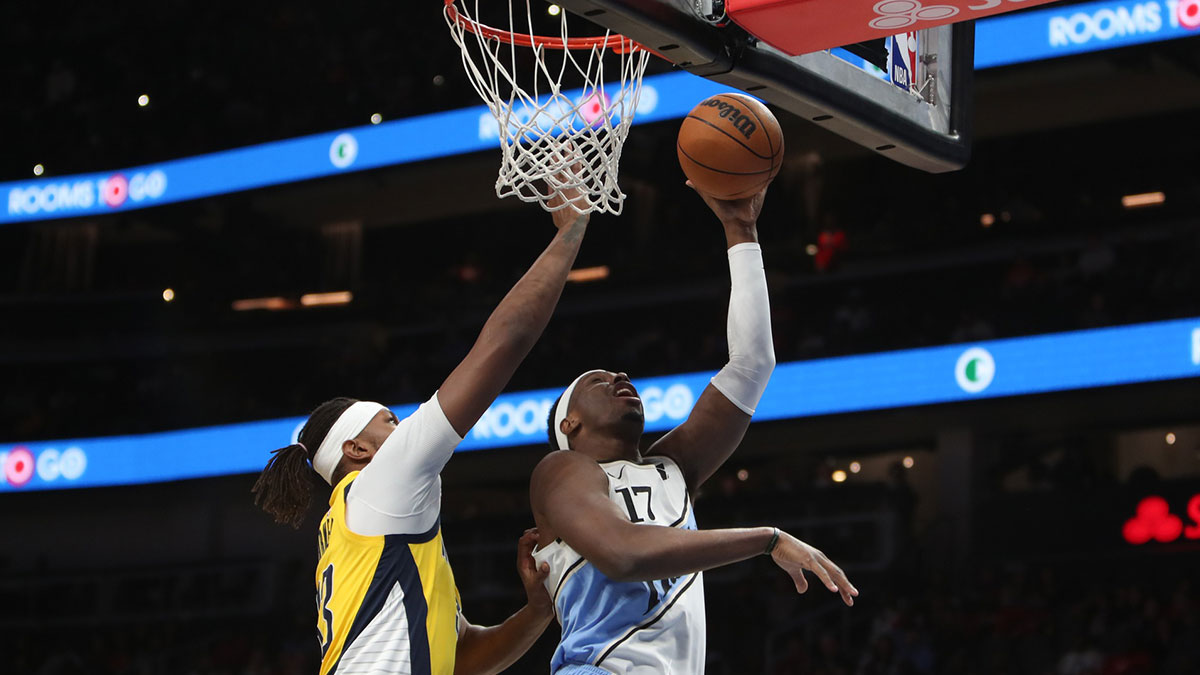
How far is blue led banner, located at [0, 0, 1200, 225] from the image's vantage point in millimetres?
10938

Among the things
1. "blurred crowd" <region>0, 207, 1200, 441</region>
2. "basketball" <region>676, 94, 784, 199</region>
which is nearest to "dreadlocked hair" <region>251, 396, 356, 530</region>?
"basketball" <region>676, 94, 784, 199</region>

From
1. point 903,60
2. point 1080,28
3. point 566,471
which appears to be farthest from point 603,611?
point 1080,28

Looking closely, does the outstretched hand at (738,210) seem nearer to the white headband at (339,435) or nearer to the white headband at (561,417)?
the white headband at (561,417)

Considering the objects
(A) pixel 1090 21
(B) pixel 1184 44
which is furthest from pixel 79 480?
(B) pixel 1184 44

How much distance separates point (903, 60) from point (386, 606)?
1.85 m

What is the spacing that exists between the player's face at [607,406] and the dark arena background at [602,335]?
7093 millimetres

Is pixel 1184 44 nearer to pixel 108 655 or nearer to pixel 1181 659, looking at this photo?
pixel 1181 659

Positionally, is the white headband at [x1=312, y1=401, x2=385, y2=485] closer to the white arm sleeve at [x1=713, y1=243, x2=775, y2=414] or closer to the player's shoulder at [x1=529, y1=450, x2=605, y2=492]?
the player's shoulder at [x1=529, y1=450, x2=605, y2=492]

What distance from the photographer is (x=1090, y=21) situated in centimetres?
1109

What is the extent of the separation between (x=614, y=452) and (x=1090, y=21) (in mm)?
9073

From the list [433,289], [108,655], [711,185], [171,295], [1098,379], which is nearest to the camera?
[711,185]

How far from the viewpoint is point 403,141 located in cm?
1388

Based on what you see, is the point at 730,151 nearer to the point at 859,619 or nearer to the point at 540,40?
the point at 540,40


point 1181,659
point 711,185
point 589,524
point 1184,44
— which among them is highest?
point 1184,44
